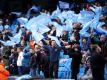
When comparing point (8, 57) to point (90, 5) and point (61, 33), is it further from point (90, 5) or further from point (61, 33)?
point (90, 5)

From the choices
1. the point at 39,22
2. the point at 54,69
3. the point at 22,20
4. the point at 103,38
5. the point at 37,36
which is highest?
the point at 22,20

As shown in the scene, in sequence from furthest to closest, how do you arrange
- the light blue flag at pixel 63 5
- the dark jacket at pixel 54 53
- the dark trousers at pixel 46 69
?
the light blue flag at pixel 63 5
the dark trousers at pixel 46 69
the dark jacket at pixel 54 53

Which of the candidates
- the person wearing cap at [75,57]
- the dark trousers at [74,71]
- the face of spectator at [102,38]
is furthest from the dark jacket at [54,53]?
the face of spectator at [102,38]

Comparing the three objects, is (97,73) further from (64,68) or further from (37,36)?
(37,36)

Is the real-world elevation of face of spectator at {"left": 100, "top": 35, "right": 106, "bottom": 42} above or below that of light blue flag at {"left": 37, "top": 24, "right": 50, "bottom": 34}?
below

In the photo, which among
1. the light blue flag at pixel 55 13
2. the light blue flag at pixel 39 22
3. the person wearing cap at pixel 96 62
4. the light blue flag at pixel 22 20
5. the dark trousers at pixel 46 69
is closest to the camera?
the person wearing cap at pixel 96 62

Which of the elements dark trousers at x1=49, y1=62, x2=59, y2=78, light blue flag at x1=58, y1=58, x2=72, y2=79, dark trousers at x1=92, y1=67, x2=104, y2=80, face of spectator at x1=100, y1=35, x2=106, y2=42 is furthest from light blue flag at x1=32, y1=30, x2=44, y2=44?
dark trousers at x1=92, y1=67, x2=104, y2=80

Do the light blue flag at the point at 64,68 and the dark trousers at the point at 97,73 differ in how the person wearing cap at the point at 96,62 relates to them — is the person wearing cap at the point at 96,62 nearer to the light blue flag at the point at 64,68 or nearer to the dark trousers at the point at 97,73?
the dark trousers at the point at 97,73

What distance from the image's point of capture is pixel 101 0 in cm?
2414

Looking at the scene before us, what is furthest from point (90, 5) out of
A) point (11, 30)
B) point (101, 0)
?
point (11, 30)

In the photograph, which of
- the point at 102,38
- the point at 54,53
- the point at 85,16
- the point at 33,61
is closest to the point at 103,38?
the point at 102,38

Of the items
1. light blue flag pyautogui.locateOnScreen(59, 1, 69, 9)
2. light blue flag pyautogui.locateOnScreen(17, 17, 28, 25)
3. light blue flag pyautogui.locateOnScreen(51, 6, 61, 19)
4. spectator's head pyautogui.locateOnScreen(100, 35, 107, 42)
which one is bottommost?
spectator's head pyautogui.locateOnScreen(100, 35, 107, 42)

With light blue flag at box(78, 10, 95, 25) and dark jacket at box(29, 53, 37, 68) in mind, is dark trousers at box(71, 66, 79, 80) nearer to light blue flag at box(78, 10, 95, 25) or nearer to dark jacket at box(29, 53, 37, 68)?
dark jacket at box(29, 53, 37, 68)

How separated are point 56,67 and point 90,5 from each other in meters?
6.46
